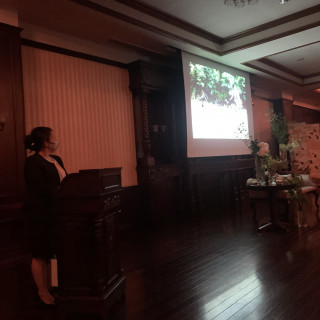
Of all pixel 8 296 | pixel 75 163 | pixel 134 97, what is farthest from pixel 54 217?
pixel 134 97

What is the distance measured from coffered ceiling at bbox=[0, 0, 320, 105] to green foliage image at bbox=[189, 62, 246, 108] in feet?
1.00

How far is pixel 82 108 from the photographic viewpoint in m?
4.89

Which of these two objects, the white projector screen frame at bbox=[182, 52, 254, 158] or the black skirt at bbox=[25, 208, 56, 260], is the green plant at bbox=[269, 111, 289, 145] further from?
the black skirt at bbox=[25, 208, 56, 260]

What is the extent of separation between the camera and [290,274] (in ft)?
9.27

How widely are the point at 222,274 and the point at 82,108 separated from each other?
331 centimetres

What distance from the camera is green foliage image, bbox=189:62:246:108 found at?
19.9 ft

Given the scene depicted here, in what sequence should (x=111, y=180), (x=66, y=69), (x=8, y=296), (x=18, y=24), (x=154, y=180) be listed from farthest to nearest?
1. (x=154, y=180)
2. (x=66, y=69)
3. (x=18, y=24)
4. (x=8, y=296)
5. (x=111, y=180)

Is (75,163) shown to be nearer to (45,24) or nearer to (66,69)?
(66,69)

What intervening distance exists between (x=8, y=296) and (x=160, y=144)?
13.3ft

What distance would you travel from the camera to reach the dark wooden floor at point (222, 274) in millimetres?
2225

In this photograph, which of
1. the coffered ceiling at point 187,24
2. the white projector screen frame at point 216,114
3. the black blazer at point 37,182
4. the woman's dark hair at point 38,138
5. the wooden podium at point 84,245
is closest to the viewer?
the wooden podium at point 84,245

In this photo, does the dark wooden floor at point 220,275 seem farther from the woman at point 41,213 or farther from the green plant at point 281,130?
the green plant at point 281,130

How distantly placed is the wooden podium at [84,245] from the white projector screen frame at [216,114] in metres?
3.85

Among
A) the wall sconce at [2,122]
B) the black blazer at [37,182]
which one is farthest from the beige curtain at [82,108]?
the black blazer at [37,182]
